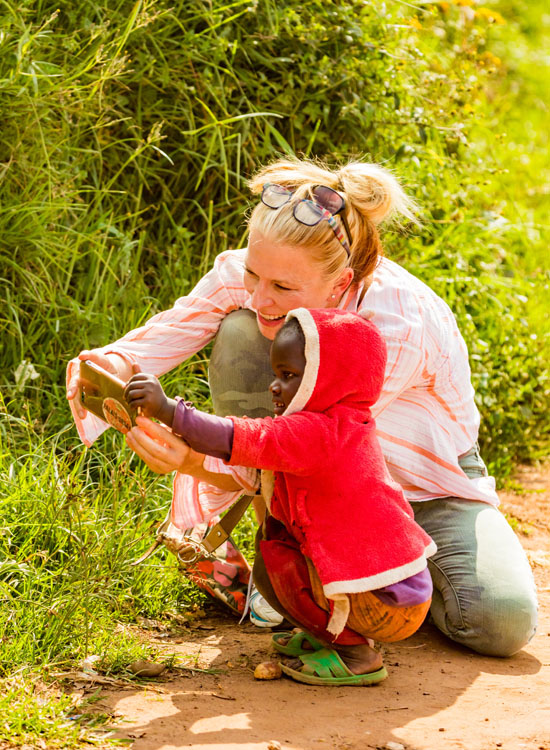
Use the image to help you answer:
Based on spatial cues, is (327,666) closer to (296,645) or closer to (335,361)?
(296,645)

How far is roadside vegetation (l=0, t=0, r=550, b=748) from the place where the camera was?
279cm

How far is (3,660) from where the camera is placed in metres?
2.24

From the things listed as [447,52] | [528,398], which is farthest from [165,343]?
[447,52]

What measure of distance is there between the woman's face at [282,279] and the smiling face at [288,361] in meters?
0.27

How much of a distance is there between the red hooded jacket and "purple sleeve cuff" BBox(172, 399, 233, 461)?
102 mm

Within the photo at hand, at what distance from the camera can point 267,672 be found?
2.43 meters

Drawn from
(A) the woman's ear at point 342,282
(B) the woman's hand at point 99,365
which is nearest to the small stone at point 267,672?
(B) the woman's hand at point 99,365

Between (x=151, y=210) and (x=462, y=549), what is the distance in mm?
1898

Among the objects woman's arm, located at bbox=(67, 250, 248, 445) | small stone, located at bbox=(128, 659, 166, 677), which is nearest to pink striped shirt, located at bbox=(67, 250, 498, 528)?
woman's arm, located at bbox=(67, 250, 248, 445)

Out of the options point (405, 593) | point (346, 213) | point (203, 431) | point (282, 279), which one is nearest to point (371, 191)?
point (346, 213)

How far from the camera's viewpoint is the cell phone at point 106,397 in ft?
Result: 7.10

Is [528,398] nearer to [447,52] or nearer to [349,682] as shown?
[447,52]

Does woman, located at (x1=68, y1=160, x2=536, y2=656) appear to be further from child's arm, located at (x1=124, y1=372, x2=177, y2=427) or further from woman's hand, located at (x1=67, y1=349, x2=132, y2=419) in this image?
child's arm, located at (x1=124, y1=372, x2=177, y2=427)

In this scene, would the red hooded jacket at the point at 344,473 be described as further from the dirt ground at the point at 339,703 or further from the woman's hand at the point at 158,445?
the dirt ground at the point at 339,703
